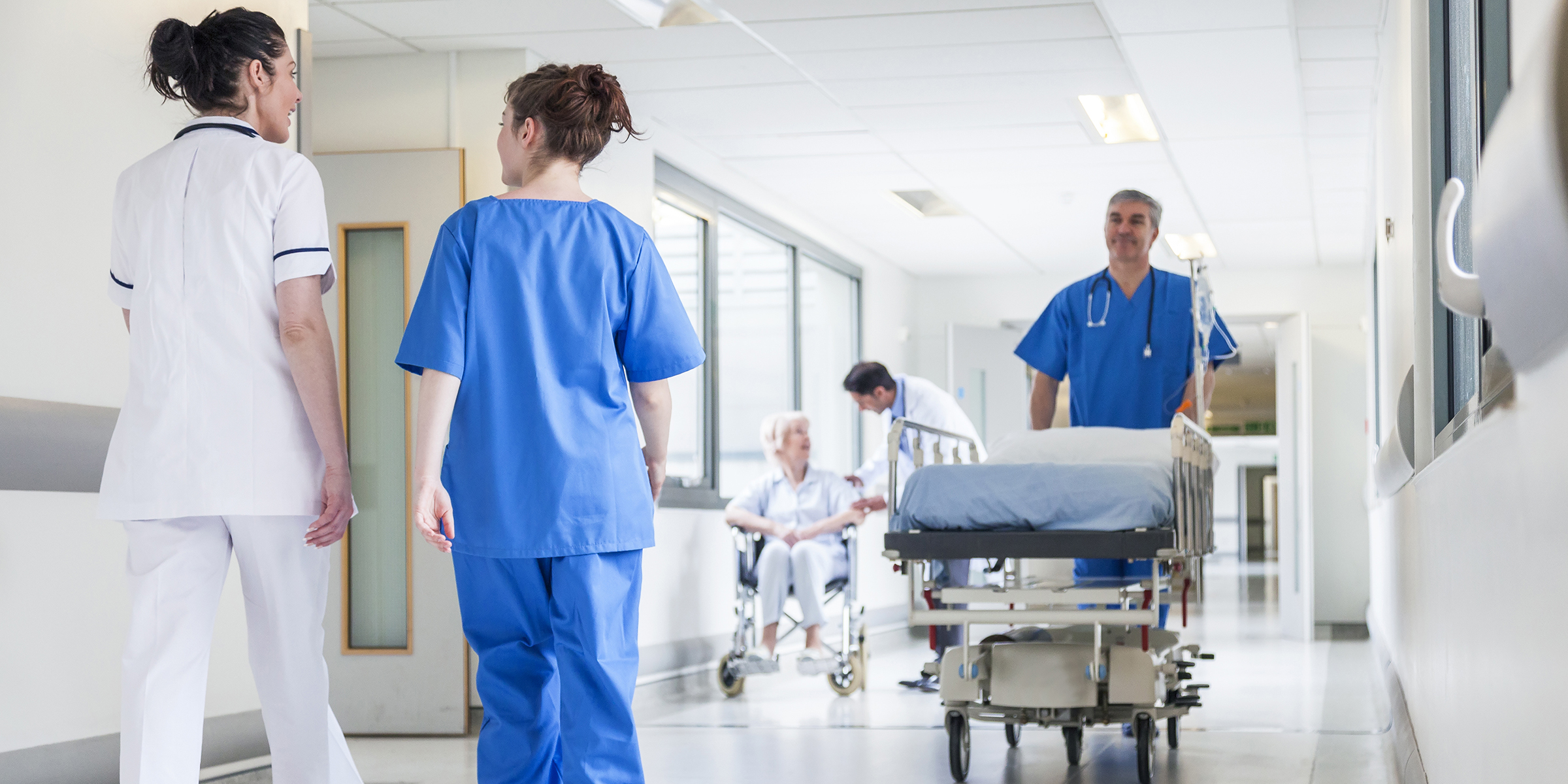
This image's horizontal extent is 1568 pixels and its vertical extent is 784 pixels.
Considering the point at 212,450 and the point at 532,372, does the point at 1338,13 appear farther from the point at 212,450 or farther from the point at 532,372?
the point at 212,450

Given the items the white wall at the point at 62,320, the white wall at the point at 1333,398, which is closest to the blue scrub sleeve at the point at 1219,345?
the white wall at the point at 62,320

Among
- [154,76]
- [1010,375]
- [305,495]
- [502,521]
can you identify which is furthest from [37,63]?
[1010,375]

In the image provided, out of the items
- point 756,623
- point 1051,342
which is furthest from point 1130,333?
point 756,623

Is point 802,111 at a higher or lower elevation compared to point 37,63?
higher

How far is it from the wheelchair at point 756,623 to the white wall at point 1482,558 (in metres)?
2.82

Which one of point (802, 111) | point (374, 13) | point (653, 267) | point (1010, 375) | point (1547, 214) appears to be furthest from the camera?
point (1010, 375)

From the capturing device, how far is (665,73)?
17.1ft

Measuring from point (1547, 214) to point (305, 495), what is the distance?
182 cm

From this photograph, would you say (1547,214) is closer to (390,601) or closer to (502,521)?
(502,521)

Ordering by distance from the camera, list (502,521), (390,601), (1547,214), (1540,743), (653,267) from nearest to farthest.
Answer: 1. (1547,214)
2. (1540,743)
3. (502,521)
4. (653,267)
5. (390,601)

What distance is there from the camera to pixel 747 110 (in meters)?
5.75

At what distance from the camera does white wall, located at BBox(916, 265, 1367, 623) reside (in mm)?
9258

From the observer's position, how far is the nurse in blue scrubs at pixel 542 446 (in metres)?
2.11

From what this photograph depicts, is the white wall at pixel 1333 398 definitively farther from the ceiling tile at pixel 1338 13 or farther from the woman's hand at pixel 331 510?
the woman's hand at pixel 331 510
